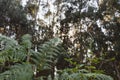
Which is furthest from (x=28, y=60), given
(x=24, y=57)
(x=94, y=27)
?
(x=94, y=27)

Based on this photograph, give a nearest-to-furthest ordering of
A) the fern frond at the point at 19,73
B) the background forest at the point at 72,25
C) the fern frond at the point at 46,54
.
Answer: the fern frond at the point at 19,73, the fern frond at the point at 46,54, the background forest at the point at 72,25

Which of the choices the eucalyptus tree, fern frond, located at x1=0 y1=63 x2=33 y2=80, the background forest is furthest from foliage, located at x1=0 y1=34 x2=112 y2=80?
the eucalyptus tree

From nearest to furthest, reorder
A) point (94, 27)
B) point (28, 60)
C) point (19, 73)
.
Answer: point (19, 73)
point (28, 60)
point (94, 27)

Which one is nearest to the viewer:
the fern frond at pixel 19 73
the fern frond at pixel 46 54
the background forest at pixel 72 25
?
the fern frond at pixel 19 73

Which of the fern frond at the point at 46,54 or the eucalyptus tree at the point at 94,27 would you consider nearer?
the fern frond at the point at 46,54

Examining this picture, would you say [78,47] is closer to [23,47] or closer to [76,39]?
[76,39]

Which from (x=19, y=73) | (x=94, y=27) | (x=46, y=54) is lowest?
(x=19, y=73)

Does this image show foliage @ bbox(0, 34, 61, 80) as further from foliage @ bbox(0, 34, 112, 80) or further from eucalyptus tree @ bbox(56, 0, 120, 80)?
eucalyptus tree @ bbox(56, 0, 120, 80)

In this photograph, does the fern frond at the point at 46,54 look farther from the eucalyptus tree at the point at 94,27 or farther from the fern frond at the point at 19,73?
the eucalyptus tree at the point at 94,27

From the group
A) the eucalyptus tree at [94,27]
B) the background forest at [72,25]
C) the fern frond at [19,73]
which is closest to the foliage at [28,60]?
the fern frond at [19,73]

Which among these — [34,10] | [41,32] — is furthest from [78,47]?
[34,10]

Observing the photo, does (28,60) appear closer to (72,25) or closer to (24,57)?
(24,57)

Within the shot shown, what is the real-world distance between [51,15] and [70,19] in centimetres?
194

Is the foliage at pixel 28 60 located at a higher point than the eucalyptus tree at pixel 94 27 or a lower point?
lower
